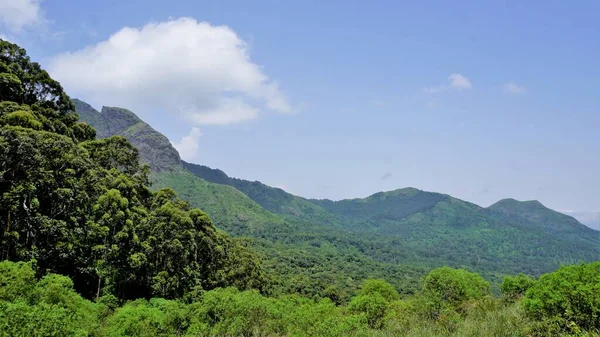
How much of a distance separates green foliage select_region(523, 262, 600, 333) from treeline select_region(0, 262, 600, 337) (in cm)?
5

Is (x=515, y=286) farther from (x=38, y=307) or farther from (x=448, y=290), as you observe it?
(x=38, y=307)

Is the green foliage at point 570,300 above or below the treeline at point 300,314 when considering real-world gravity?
above

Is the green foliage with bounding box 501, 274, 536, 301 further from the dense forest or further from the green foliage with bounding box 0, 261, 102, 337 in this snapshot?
the green foliage with bounding box 0, 261, 102, 337

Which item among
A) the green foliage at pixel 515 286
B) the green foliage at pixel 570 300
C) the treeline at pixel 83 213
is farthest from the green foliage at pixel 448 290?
the treeline at pixel 83 213

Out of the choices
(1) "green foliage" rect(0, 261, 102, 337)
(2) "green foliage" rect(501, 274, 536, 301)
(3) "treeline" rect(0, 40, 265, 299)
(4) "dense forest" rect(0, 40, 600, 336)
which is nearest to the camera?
(1) "green foliage" rect(0, 261, 102, 337)

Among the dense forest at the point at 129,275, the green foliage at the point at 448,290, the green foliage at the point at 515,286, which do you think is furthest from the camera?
the green foliage at the point at 515,286

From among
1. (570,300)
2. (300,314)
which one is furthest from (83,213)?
(570,300)

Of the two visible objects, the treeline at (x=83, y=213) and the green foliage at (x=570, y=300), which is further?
the treeline at (x=83, y=213)

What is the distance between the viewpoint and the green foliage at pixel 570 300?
22297 mm

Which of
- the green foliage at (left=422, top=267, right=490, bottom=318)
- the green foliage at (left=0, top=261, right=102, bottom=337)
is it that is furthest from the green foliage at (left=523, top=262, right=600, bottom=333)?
the green foliage at (left=0, top=261, right=102, bottom=337)

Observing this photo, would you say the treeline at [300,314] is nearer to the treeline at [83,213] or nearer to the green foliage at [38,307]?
the green foliage at [38,307]

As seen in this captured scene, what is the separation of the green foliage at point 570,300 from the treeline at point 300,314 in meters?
0.05

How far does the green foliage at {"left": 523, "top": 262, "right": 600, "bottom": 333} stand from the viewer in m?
22.3

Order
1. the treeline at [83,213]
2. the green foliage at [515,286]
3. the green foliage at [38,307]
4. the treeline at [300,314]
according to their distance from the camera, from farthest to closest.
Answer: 1. the green foliage at [515,286]
2. the treeline at [83,213]
3. the treeline at [300,314]
4. the green foliage at [38,307]
